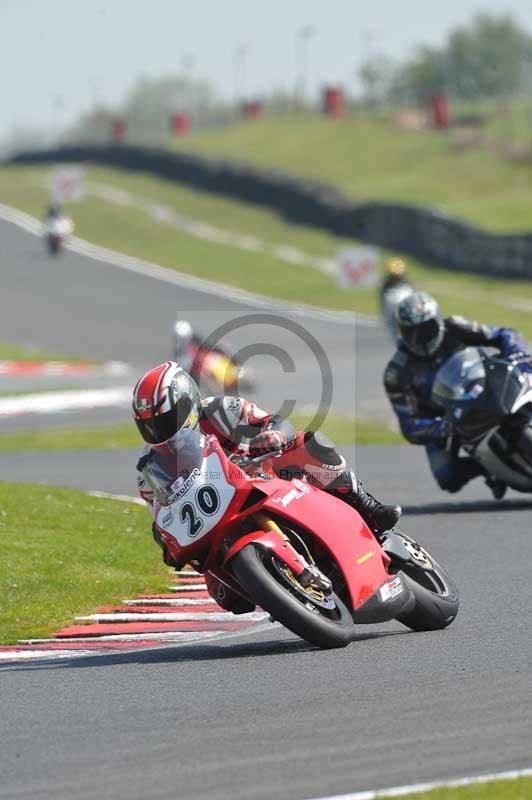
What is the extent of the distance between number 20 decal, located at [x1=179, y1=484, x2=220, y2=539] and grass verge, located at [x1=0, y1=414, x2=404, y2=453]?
1204 centimetres

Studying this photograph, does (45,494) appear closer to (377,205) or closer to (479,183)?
(377,205)

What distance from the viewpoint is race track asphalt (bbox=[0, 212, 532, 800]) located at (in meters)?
5.13

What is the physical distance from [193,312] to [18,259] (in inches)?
444

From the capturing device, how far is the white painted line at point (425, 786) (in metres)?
4.86

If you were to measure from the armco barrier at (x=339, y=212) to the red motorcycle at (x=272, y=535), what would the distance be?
1306 inches

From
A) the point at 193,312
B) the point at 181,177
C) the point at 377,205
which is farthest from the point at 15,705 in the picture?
the point at 181,177

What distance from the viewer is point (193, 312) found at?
39.4 m

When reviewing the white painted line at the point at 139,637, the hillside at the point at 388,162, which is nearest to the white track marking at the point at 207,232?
the hillside at the point at 388,162

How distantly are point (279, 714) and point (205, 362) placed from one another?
56.8 feet

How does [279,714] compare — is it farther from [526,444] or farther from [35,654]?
[526,444]

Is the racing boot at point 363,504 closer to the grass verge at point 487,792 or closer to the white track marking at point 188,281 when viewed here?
the grass verge at point 487,792

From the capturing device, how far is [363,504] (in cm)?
782

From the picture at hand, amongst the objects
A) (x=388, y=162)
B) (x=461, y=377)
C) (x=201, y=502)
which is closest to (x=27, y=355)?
(x=461, y=377)

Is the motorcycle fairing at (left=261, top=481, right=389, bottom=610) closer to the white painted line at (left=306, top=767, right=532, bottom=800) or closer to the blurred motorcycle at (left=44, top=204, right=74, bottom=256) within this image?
the white painted line at (left=306, top=767, right=532, bottom=800)
